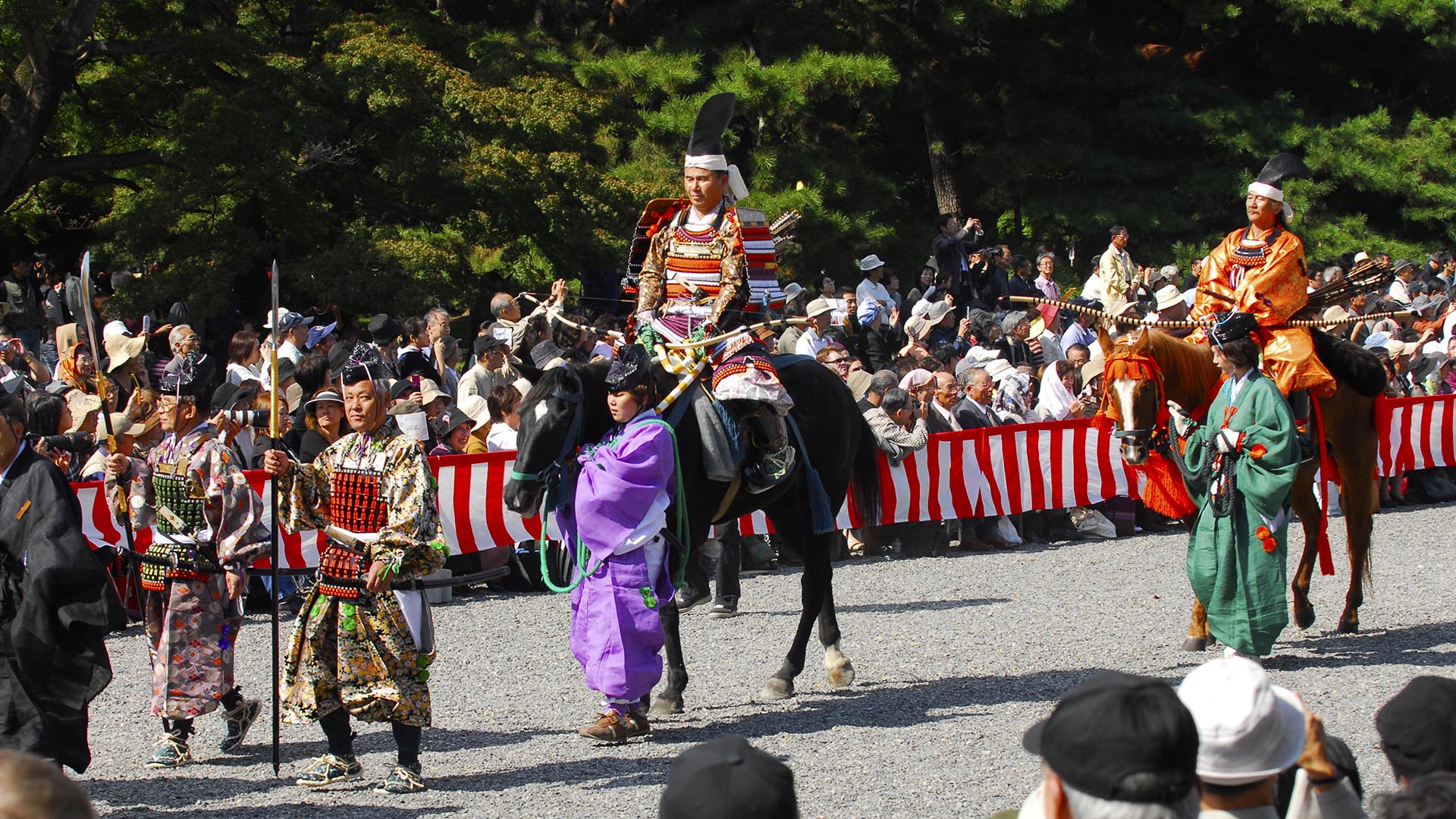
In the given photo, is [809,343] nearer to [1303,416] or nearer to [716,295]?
[1303,416]

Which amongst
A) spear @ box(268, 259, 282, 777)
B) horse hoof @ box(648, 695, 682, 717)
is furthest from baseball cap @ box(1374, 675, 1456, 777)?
horse hoof @ box(648, 695, 682, 717)

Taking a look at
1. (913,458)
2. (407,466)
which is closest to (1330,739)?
(407,466)

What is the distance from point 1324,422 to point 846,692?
11.4ft

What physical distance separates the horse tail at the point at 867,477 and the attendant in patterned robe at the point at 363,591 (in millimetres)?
3428

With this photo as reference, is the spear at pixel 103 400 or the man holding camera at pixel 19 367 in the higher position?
the man holding camera at pixel 19 367

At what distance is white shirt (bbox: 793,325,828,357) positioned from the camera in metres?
13.9

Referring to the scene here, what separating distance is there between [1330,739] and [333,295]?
1295cm

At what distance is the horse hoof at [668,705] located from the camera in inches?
291

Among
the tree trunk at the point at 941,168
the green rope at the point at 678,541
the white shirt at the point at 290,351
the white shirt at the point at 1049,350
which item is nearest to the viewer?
the green rope at the point at 678,541

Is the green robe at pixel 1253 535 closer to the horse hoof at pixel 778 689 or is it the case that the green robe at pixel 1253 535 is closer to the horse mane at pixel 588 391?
the horse hoof at pixel 778 689

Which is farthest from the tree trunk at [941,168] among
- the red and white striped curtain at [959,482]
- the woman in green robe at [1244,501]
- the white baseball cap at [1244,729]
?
the white baseball cap at [1244,729]

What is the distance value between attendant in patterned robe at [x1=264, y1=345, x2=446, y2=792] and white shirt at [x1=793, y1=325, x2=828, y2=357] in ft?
25.6

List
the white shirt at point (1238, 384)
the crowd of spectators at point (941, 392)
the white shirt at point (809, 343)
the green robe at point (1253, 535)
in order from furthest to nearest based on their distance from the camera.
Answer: the white shirt at point (809, 343), the white shirt at point (1238, 384), the green robe at point (1253, 535), the crowd of spectators at point (941, 392)

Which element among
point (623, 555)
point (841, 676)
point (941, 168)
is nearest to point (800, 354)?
point (841, 676)
